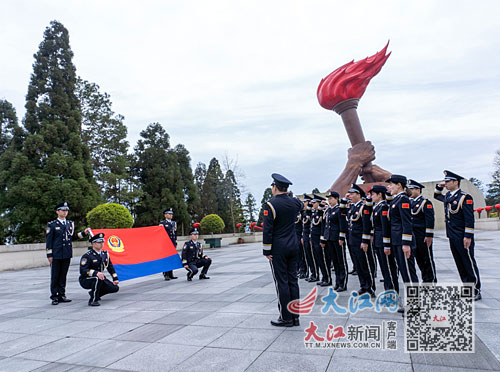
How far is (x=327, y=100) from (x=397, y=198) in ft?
62.7

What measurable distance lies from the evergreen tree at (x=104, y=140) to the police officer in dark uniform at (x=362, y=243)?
22649 mm

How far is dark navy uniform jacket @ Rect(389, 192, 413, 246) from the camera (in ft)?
14.3

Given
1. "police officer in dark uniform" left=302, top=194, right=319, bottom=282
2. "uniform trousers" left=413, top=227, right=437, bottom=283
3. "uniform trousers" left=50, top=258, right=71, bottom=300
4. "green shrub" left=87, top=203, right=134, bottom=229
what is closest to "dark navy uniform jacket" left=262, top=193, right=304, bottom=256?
"uniform trousers" left=413, top=227, right=437, bottom=283

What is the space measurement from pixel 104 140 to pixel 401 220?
2637 cm

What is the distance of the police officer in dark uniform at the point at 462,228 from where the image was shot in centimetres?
472

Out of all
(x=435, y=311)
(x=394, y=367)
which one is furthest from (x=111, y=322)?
(x=435, y=311)

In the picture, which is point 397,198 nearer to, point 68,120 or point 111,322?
point 111,322

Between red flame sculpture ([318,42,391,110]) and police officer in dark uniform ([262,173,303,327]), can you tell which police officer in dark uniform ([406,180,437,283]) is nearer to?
police officer in dark uniform ([262,173,303,327])

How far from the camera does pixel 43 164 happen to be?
19.2 metres

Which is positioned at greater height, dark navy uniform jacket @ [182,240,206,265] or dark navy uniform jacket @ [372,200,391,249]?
dark navy uniform jacket @ [372,200,391,249]

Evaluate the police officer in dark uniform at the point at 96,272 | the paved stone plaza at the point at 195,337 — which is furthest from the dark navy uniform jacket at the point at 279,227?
the police officer in dark uniform at the point at 96,272

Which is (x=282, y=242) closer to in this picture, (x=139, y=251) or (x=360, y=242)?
(x=360, y=242)

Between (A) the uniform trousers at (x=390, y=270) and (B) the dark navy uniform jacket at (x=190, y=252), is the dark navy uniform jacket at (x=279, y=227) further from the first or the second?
(B) the dark navy uniform jacket at (x=190, y=252)

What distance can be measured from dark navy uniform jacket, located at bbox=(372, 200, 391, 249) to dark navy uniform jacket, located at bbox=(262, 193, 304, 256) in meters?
1.42
